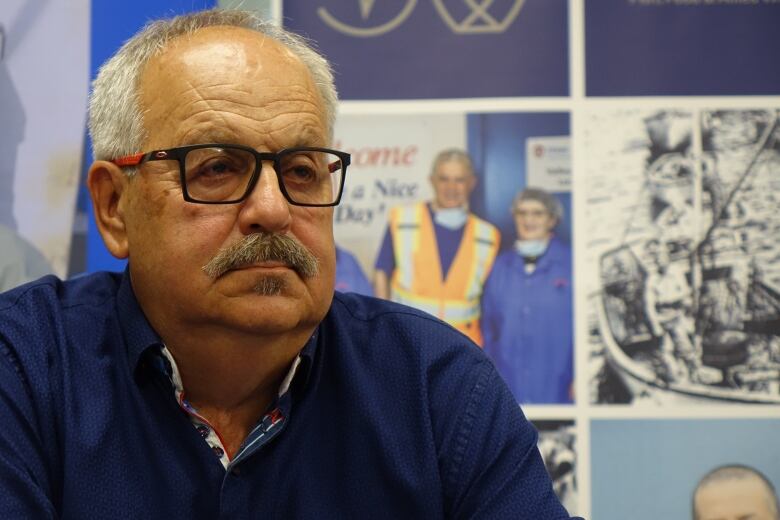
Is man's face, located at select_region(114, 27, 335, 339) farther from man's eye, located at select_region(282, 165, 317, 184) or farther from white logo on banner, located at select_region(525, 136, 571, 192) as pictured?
white logo on banner, located at select_region(525, 136, 571, 192)

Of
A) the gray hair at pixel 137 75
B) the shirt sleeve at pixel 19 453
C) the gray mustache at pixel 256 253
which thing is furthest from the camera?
the gray hair at pixel 137 75

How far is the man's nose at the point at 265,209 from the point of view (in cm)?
104

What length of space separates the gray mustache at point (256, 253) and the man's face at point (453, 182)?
34.1 inches

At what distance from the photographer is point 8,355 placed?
1.04 metres

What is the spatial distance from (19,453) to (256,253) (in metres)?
0.34

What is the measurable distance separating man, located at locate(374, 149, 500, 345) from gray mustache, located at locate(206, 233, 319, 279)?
0.84 meters

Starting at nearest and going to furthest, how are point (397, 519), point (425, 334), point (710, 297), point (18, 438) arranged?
point (18, 438) → point (397, 519) → point (425, 334) → point (710, 297)

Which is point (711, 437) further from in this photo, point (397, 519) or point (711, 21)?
point (397, 519)

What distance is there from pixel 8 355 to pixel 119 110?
13.4 inches

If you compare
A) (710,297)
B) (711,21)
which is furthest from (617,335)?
(711,21)

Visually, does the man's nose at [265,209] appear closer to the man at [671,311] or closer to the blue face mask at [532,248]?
the blue face mask at [532,248]

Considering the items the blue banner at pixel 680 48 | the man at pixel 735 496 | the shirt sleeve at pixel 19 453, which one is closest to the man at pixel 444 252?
the blue banner at pixel 680 48

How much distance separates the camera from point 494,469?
43.4 inches

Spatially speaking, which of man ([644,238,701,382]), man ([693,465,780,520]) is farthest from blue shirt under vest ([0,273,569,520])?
man ([693,465,780,520])
